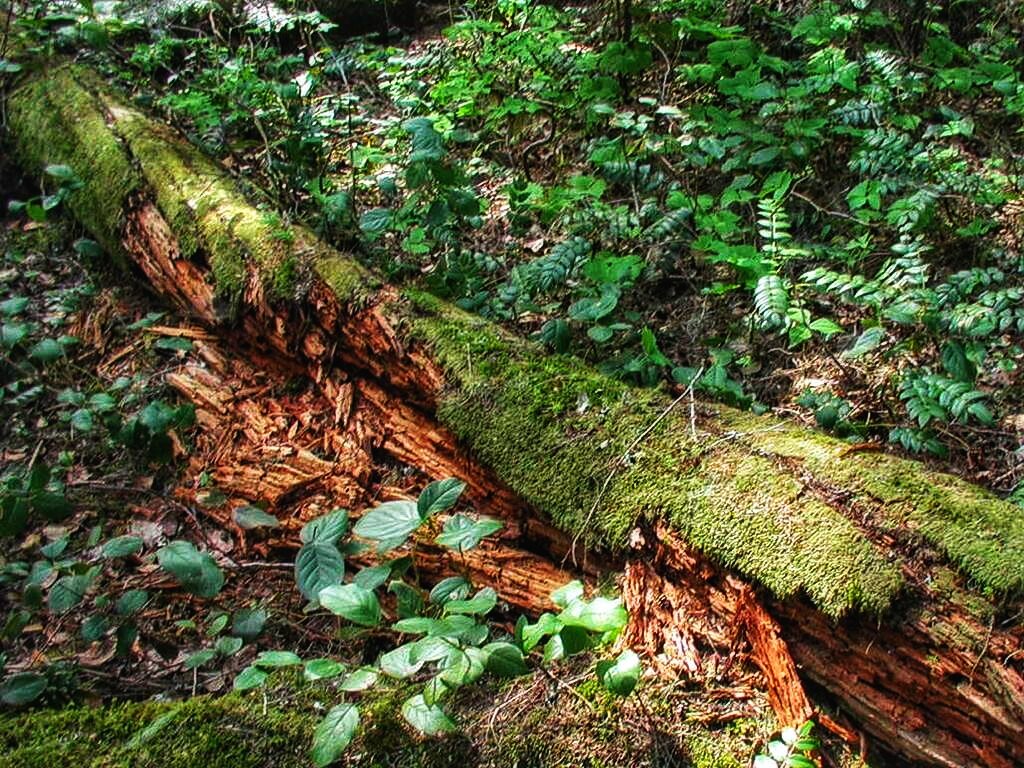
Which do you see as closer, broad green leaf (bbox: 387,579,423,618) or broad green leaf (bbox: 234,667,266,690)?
broad green leaf (bbox: 234,667,266,690)

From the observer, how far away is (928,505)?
2000 mm

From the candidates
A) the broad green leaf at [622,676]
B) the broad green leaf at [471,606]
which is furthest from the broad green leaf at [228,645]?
the broad green leaf at [622,676]

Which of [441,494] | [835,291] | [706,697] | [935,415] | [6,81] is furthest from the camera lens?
[6,81]

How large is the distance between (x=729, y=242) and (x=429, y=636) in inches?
96.6

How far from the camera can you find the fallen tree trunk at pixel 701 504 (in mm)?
1836

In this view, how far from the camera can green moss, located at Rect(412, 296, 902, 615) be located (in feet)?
6.42

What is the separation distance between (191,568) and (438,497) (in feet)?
2.79

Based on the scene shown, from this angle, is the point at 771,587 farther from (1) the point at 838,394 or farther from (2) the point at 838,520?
(1) the point at 838,394

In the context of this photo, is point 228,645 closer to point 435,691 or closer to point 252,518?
point 252,518

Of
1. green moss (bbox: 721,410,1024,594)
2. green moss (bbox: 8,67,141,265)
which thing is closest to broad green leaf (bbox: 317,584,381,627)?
green moss (bbox: 721,410,1024,594)

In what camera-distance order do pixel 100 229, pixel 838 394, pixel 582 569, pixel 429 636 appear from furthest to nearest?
pixel 100 229 < pixel 838 394 < pixel 582 569 < pixel 429 636

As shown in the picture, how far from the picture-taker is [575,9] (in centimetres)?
544

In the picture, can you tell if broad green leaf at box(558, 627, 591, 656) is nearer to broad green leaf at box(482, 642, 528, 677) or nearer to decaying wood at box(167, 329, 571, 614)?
broad green leaf at box(482, 642, 528, 677)

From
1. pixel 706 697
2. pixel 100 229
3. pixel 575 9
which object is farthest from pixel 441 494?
pixel 575 9
